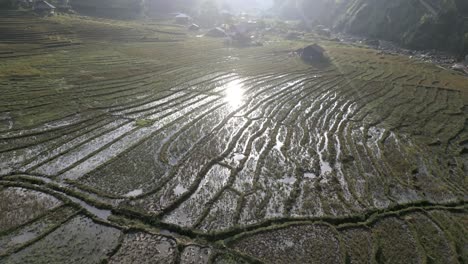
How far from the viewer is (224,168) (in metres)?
14.2

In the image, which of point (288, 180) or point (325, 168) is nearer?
point (288, 180)

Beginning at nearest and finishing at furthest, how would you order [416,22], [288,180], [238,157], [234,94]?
[288,180], [238,157], [234,94], [416,22]

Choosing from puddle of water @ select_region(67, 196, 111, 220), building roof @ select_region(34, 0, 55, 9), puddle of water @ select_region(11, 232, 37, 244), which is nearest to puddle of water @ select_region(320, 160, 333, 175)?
puddle of water @ select_region(67, 196, 111, 220)

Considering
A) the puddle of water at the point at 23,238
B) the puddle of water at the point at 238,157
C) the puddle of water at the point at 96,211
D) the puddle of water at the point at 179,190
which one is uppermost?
the puddle of water at the point at 238,157

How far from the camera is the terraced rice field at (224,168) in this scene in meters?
9.82

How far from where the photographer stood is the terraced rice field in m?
9.82

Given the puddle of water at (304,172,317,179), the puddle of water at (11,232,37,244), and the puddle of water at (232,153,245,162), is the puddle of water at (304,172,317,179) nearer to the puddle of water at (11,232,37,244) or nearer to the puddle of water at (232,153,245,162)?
the puddle of water at (232,153,245,162)

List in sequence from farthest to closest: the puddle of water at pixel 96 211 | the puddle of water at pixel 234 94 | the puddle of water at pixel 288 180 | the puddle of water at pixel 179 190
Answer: the puddle of water at pixel 234 94 → the puddle of water at pixel 288 180 → the puddle of water at pixel 179 190 → the puddle of water at pixel 96 211

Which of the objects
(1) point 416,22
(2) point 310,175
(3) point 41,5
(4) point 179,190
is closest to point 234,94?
(2) point 310,175

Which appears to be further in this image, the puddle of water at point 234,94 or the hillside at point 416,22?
the hillside at point 416,22

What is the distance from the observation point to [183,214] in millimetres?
11086

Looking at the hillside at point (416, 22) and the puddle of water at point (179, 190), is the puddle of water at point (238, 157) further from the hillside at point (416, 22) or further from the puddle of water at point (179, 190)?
the hillside at point (416, 22)

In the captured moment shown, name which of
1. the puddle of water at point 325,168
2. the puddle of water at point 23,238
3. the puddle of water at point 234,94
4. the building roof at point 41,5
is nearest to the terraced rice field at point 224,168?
the puddle of water at point 23,238

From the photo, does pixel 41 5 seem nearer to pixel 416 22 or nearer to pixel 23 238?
pixel 23 238
